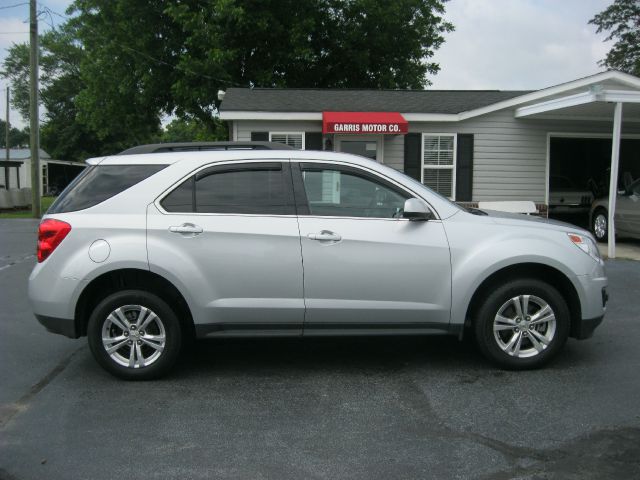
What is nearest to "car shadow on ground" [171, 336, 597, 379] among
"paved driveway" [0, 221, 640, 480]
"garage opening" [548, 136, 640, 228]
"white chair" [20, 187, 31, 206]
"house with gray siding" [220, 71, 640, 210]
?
"paved driveway" [0, 221, 640, 480]

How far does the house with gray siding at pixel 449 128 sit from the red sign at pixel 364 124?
0.8 inches

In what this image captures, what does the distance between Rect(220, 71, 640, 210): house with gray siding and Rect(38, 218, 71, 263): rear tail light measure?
8.76m

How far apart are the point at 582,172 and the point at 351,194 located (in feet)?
54.9

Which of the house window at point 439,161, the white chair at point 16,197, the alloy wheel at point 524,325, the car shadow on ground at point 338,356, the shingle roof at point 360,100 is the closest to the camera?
the alloy wheel at point 524,325

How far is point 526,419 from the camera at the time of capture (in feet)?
13.0

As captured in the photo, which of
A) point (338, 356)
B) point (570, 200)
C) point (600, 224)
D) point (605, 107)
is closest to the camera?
point (338, 356)

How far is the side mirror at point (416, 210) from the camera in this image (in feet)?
15.0

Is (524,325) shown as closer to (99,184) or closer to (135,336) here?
(135,336)

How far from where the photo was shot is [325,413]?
4.08 metres

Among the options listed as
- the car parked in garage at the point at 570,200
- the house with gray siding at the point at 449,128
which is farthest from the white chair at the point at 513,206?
the car parked in garage at the point at 570,200

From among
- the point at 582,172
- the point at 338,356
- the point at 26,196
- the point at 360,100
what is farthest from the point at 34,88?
the point at 338,356

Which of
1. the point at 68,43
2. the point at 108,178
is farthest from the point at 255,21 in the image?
the point at 68,43

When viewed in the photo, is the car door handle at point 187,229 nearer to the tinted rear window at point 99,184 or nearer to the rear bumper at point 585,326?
the tinted rear window at point 99,184

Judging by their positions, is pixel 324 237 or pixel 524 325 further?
pixel 524 325
